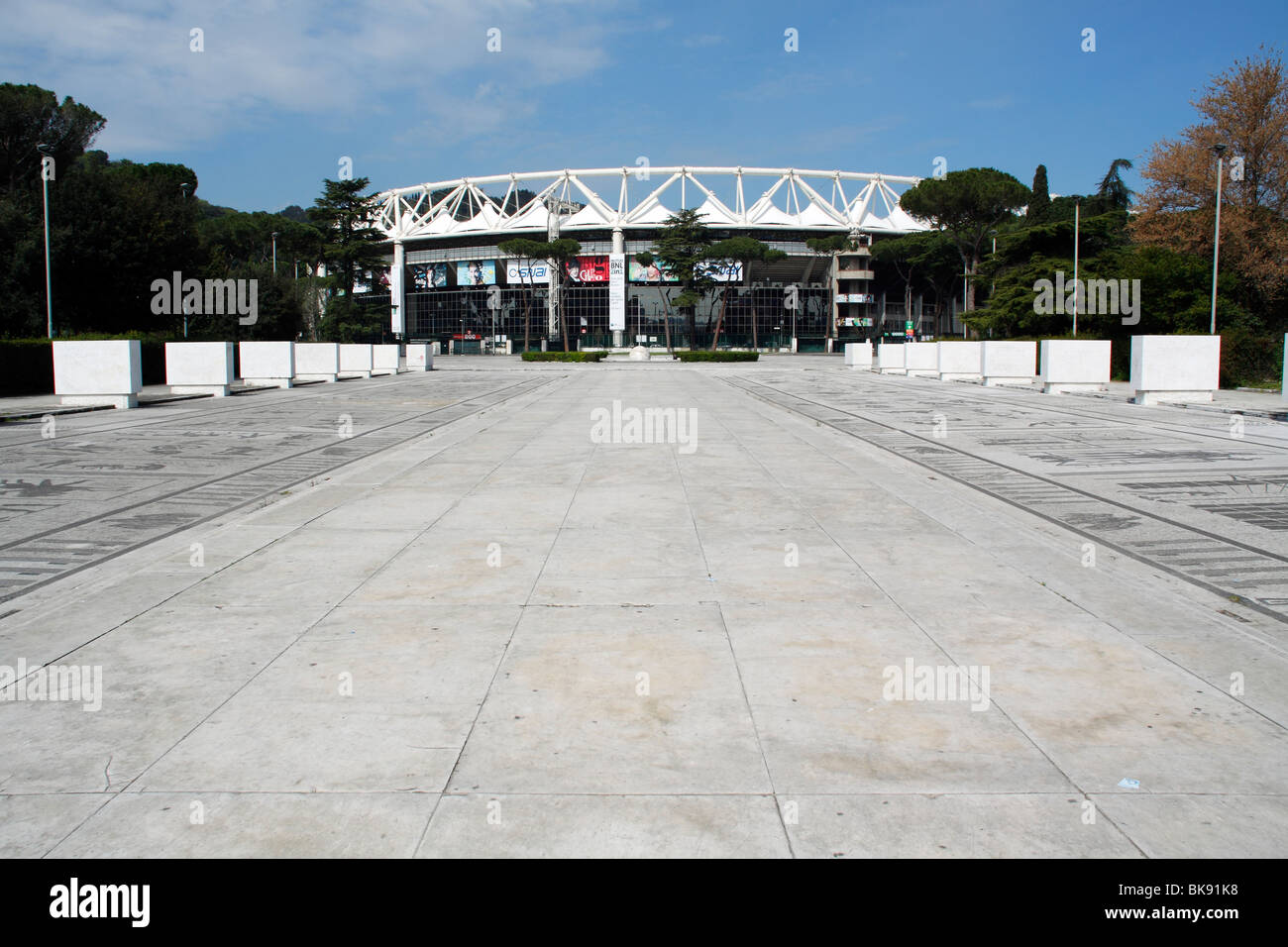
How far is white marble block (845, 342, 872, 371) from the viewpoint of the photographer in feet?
176

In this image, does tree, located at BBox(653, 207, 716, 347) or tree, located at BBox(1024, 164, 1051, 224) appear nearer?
tree, located at BBox(1024, 164, 1051, 224)

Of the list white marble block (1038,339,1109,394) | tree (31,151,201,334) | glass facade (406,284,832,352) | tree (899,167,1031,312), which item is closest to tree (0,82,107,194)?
tree (31,151,201,334)

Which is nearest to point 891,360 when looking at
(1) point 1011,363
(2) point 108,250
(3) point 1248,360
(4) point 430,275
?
(1) point 1011,363

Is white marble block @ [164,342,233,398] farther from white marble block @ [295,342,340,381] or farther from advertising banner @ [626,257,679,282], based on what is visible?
advertising banner @ [626,257,679,282]

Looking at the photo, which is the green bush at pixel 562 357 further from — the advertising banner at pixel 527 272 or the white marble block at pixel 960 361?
the advertising banner at pixel 527 272

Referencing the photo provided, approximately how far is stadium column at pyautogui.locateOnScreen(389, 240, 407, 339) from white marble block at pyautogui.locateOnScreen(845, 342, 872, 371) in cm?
7811

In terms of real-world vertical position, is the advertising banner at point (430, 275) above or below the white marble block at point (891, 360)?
above

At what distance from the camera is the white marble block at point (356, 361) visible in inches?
1801

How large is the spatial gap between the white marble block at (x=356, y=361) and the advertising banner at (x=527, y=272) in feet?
211

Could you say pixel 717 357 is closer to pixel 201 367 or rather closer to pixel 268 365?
pixel 268 365

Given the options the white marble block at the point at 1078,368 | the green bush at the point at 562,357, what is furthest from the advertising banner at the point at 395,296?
the white marble block at the point at 1078,368

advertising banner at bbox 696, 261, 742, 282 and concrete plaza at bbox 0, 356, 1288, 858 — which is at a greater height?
advertising banner at bbox 696, 261, 742, 282

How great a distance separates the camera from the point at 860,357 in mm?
54656
